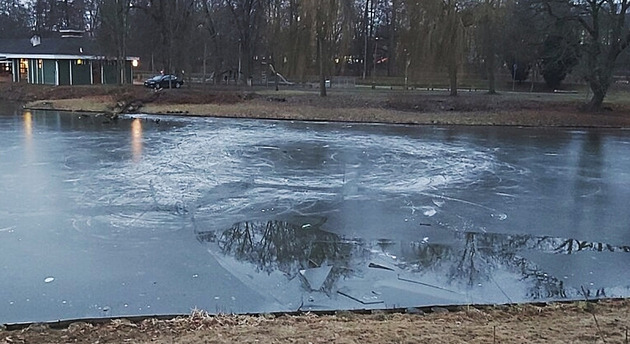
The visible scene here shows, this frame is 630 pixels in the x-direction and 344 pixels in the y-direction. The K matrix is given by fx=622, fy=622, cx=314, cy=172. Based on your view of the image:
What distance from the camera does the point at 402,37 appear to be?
109 ft

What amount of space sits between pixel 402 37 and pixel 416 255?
2701cm

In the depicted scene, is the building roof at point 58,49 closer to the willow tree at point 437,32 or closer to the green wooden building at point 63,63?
the green wooden building at point 63,63

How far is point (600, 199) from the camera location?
37.6 ft

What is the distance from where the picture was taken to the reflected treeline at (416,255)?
680 centimetres

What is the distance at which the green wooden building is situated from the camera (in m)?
46.3

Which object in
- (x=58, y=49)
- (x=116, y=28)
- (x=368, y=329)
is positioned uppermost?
(x=116, y=28)

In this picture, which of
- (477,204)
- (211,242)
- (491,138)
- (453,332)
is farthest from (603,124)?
(453,332)

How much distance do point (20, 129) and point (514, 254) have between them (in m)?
19.9

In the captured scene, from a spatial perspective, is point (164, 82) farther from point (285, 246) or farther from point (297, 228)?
point (285, 246)

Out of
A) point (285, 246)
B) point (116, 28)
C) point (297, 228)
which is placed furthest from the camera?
point (116, 28)

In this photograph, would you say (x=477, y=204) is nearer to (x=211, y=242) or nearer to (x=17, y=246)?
(x=211, y=242)

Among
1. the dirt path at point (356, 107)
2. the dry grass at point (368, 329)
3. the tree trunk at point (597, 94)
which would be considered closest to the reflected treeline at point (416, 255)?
the dry grass at point (368, 329)

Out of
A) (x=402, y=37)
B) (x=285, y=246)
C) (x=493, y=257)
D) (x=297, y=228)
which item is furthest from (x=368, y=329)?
(x=402, y=37)

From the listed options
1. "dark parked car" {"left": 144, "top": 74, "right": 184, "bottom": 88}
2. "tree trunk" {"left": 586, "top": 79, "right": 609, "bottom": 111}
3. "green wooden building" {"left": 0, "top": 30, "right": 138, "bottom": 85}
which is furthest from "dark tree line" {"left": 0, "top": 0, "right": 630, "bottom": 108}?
"green wooden building" {"left": 0, "top": 30, "right": 138, "bottom": 85}
